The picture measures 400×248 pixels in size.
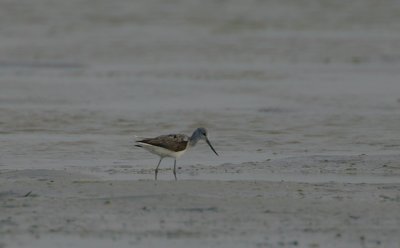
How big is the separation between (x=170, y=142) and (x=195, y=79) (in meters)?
9.41

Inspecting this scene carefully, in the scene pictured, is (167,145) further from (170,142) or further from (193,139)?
(193,139)

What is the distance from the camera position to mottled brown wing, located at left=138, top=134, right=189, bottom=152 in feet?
43.7

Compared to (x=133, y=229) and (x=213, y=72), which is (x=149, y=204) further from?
(x=213, y=72)

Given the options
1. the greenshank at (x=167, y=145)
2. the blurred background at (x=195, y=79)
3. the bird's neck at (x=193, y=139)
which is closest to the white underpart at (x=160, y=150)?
the greenshank at (x=167, y=145)

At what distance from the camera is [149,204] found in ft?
35.7

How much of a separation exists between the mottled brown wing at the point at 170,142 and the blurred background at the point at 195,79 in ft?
1.22

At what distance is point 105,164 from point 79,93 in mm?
7055

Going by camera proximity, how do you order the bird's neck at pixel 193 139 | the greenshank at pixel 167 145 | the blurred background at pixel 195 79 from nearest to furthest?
the greenshank at pixel 167 145 < the bird's neck at pixel 193 139 < the blurred background at pixel 195 79

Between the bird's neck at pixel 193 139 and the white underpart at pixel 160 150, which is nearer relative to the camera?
the white underpart at pixel 160 150

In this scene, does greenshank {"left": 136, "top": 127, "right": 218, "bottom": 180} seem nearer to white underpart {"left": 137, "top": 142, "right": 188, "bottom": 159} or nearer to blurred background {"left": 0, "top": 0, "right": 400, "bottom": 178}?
white underpart {"left": 137, "top": 142, "right": 188, "bottom": 159}

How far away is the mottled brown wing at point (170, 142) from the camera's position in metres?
13.3

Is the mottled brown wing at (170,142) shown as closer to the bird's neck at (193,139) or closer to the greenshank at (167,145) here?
the greenshank at (167,145)

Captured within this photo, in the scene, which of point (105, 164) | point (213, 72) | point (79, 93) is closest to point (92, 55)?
point (213, 72)

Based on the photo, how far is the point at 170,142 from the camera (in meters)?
13.4
